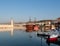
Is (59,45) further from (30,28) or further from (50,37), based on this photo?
(30,28)

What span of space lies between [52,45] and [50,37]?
3.77m

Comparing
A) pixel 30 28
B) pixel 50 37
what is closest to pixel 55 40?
pixel 50 37

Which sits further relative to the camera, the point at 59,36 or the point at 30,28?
the point at 30,28

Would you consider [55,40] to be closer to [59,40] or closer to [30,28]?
[59,40]

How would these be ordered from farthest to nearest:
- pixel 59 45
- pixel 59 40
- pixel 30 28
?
pixel 30 28 < pixel 59 40 < pixel 59 45

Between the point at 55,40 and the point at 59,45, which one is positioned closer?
the point at 59,45

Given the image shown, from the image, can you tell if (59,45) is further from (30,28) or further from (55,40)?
(30,28)

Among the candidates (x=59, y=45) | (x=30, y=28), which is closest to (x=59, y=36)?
(x=59, y=45)

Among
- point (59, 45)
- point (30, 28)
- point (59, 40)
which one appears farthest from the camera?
point (30, 28)

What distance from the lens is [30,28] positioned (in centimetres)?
6531

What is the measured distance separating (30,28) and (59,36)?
38.7m

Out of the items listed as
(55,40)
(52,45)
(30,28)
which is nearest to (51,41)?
(55,40)

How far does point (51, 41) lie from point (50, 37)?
0.96 metres

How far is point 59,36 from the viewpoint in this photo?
26859 mm
